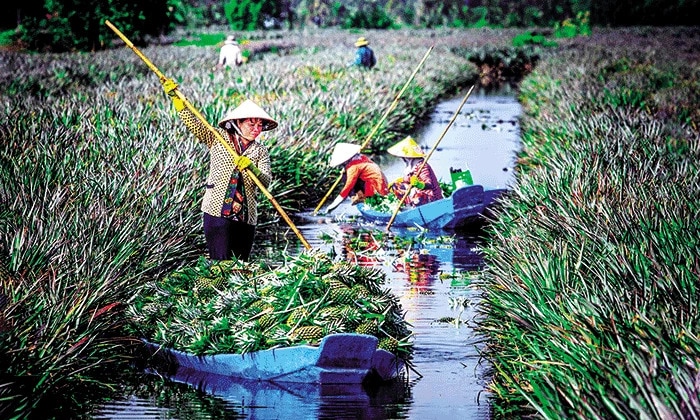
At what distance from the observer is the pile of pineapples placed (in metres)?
8.16

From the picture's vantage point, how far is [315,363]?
315 inches

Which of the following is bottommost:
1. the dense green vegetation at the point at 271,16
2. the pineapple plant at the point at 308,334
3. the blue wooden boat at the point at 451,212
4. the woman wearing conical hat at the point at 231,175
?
the dense green vegetation at the point at 271,16

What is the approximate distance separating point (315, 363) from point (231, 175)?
2452 millimetres

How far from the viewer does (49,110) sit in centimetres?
1753

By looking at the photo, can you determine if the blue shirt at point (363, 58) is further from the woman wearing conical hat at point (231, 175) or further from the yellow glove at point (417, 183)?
the woman wearing conical hat at point (231, 175)

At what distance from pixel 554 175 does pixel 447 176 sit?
7200mm

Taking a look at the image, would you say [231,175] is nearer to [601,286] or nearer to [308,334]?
[308,334]

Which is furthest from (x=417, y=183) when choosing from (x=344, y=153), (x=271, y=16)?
(x=271, y=16)

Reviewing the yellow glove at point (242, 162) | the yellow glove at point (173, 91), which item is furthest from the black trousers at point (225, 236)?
the yellow glove at point (173, 91)

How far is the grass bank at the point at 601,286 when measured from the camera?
5992mm

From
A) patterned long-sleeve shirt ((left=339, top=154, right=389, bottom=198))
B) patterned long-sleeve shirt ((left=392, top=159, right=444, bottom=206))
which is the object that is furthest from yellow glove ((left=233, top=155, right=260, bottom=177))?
patterned long-sleeve shirt ((left=339, top=154, right=389, bottom=198))

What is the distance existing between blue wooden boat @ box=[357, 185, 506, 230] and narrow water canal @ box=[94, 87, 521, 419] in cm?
12

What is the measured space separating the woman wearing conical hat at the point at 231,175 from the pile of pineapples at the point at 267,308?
1032mm

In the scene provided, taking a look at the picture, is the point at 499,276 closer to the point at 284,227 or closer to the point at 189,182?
the point at 189,182
